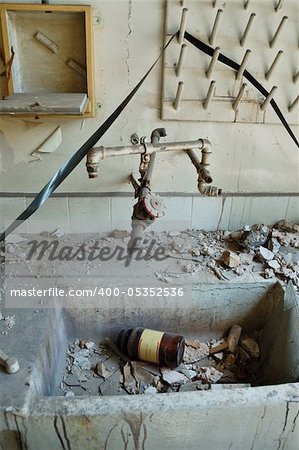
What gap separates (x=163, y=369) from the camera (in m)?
1.24

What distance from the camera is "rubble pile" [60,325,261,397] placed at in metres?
1.20

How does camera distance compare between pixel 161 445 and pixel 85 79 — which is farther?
pixel 85 79

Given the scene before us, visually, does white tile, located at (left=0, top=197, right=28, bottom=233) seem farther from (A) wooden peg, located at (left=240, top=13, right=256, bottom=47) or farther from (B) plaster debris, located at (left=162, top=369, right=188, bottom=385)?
(A) wooden peg, located at (left=240, top=13, right=256, bottom=47)

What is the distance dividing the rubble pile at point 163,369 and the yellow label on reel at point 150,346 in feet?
0.12

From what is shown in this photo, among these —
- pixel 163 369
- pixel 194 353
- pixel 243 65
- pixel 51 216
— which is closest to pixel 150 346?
pixel 163 369

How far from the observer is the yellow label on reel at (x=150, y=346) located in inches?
48.1

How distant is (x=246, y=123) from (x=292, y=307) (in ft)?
2.20

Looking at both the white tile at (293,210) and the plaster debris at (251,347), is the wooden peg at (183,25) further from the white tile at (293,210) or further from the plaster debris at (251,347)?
the plaster debris at (251,347)

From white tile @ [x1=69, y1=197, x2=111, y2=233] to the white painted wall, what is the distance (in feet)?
0.15

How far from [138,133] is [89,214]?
373 millimetres

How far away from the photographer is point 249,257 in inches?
56.6

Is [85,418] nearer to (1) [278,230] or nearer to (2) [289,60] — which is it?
(1) [278,230]

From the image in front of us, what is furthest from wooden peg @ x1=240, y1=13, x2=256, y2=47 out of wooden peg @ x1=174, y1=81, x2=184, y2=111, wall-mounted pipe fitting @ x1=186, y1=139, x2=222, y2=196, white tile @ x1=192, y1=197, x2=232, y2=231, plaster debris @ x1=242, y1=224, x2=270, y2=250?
plaster debris @ x1=242, y1=224, x2=270, y2=250

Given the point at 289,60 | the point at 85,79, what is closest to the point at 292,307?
the point at 289,60
